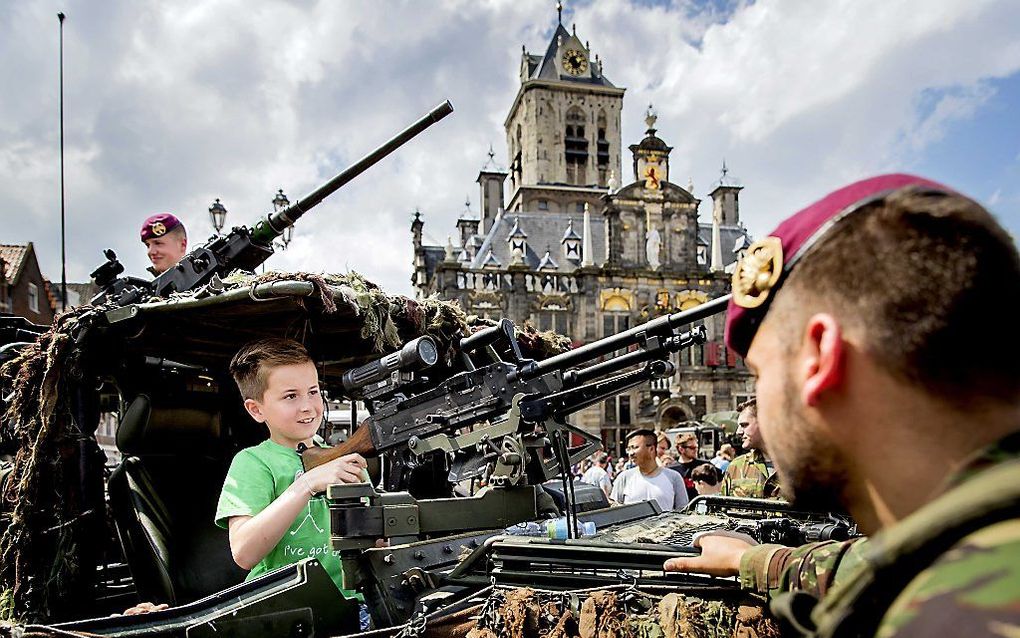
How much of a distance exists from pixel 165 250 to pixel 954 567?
20.1 ft

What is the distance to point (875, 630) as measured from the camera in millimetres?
959

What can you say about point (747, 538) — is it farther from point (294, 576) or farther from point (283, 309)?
point (283, 309)

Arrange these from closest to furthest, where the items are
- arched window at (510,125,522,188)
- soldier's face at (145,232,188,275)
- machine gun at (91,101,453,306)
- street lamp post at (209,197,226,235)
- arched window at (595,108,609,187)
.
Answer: machine gun at (91,101,453,306) → soldier's face at (145,232,188,275) → street lamp post at (209,197,226,235) → arched window at (595,108,609,187) → arched window at (510,125,522,188)

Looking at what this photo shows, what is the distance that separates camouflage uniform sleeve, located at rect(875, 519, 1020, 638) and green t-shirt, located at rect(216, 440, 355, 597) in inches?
107

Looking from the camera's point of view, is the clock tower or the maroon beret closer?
the maroon beret

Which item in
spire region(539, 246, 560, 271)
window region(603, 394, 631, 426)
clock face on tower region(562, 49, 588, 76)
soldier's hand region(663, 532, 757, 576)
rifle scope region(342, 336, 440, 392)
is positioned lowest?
window region(603, 394, 631, 426)

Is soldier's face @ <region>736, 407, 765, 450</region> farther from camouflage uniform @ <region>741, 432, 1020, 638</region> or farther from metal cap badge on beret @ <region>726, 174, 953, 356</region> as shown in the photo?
camouflage uniform @ <region>741, 432, 1020, 638</region>

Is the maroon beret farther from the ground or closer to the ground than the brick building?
closer to the ground

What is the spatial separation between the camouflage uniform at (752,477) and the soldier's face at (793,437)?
5.53m

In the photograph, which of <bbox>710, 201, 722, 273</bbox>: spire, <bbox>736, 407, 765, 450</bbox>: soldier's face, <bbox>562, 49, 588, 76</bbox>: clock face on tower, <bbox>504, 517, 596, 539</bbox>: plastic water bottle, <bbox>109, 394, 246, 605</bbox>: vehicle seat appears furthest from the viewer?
<bbox>562, 49, 588, 76</bbox>: clock face on tower

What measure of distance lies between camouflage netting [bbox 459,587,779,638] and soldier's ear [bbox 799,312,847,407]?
1381 millimetres

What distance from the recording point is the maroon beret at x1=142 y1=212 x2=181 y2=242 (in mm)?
5867

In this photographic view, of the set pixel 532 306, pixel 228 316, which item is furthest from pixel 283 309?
pixel 532 306

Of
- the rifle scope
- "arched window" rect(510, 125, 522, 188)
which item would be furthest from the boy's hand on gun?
"arched window" rect(510, 125, 522, 188)
